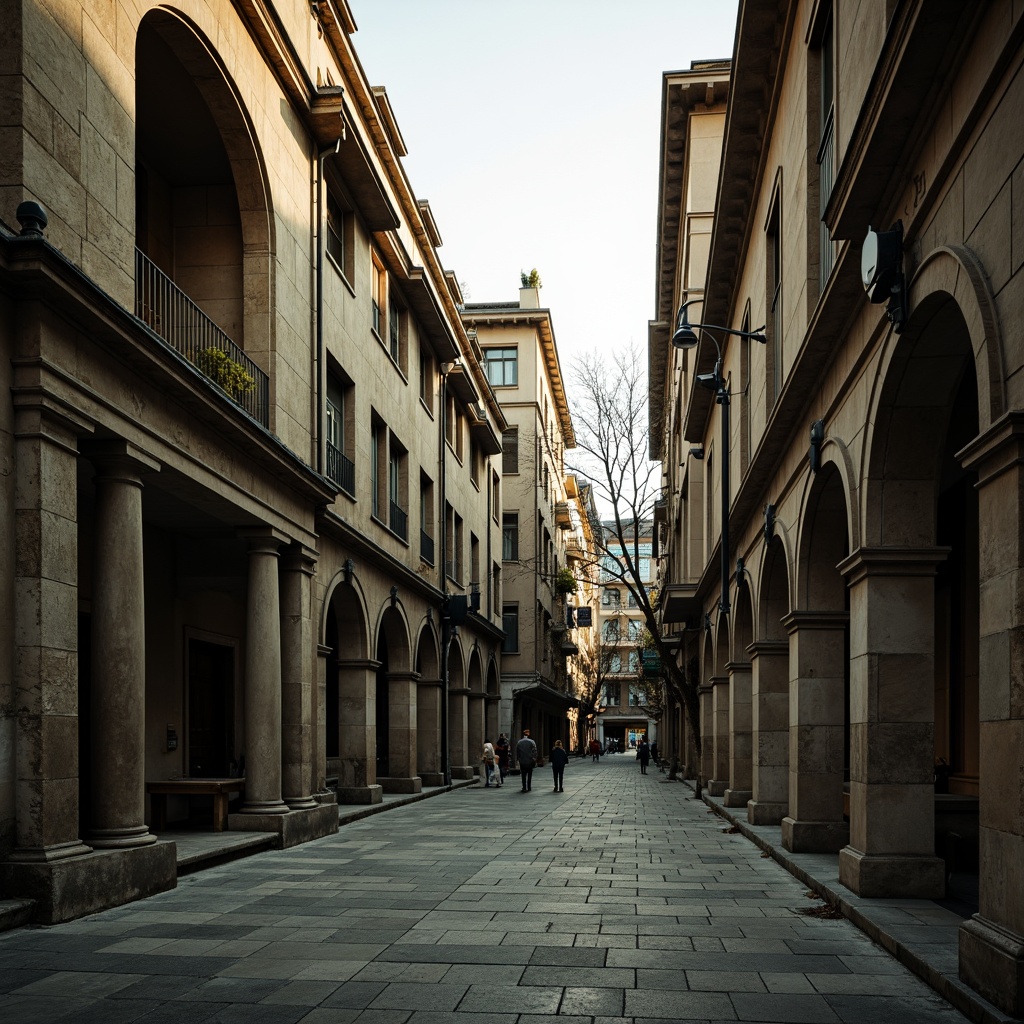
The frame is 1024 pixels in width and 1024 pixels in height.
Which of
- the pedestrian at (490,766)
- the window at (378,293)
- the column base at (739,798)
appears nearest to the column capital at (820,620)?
the column base at (739,798)


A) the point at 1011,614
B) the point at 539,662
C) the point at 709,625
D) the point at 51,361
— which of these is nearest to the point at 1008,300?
the point at 1011,614

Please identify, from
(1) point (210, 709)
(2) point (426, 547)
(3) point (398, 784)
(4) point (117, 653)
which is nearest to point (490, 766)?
(3) point (398, 784)

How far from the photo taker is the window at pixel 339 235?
21.5 metres

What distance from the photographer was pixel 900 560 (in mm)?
10344

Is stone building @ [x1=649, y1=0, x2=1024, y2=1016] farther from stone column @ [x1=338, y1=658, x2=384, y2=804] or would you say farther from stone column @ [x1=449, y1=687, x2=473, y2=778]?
stone column @ [x1=449, y1=687, x2=473, y2=778]

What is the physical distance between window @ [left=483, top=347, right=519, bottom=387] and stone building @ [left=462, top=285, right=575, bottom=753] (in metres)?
0.05

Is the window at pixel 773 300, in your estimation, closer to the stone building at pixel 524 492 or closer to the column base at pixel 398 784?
the column base at pixel 398 784

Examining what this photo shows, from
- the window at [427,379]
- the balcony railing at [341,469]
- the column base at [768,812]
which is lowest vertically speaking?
the column base at [768,812]

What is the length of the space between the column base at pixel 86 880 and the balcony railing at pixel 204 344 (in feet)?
18.8

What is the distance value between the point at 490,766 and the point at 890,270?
26.2 m

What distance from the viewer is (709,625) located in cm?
2825

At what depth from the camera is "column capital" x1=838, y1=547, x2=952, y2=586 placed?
407 inches

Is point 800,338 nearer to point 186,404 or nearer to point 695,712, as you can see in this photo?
point 186,404

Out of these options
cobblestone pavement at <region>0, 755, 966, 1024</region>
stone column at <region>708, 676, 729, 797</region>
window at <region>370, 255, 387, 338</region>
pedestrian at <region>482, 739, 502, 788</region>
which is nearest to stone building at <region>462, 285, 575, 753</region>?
pedestrian at <region>482, 739, 502, 788</region>
